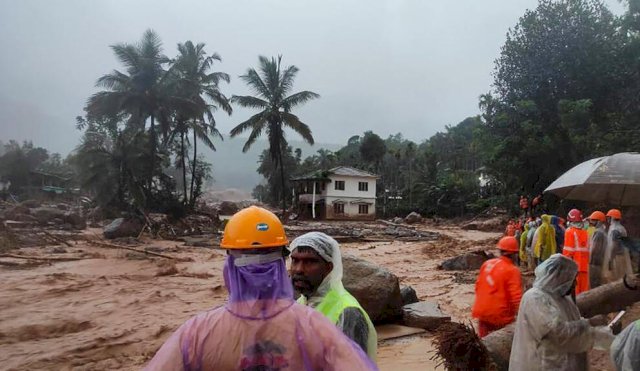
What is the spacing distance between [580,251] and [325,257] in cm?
659

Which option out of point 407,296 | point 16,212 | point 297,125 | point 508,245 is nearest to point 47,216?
point 16,212

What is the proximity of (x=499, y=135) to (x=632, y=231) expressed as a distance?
10453mm

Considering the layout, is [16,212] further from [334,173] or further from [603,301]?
[603,301]

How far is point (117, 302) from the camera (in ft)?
32.7

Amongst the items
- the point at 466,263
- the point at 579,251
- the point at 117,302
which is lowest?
the point at 117,302

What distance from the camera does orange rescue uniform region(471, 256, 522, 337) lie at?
13.9ft

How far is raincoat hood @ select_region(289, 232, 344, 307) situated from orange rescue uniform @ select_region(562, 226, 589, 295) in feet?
21.1

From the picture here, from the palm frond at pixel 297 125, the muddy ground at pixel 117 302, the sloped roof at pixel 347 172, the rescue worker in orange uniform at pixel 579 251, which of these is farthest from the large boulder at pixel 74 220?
the rescue worker in orange uniform at pixel 579 251

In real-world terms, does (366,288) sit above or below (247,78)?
below

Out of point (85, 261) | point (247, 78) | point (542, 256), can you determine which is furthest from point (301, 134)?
point (542, 256)

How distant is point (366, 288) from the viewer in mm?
6629

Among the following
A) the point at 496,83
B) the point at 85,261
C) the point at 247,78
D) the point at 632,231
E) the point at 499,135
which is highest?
the point at 247,78

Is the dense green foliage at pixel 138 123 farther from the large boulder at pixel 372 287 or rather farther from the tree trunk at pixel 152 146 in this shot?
the large boulder at pixel 372 287

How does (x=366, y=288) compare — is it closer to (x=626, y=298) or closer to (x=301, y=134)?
(x=626, y=298)
